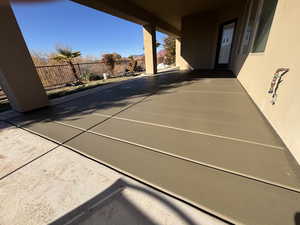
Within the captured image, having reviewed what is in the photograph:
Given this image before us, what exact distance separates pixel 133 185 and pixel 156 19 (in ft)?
24.4

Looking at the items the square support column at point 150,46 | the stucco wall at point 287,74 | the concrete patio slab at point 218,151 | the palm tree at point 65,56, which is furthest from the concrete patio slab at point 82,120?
the palm tree at point 65,56

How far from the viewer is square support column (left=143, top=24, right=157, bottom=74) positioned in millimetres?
6070

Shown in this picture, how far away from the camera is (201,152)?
3.75 feet

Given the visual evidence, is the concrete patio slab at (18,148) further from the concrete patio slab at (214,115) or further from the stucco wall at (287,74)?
the stucco wall at (287,74)

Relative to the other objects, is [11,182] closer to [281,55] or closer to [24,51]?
[24,51]

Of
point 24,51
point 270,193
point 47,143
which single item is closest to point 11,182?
point 47,143

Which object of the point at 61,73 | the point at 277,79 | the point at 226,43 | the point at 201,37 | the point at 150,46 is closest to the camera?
the point at 277,79

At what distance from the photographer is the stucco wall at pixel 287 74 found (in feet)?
3.54

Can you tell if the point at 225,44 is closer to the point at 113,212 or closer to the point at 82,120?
the point at 82,120

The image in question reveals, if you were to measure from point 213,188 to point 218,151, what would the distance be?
0.40m

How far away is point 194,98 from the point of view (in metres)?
2.62

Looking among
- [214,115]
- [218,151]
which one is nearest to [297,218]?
[218,151]

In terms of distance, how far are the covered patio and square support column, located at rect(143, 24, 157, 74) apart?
5169 mm

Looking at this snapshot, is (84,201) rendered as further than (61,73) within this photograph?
No
